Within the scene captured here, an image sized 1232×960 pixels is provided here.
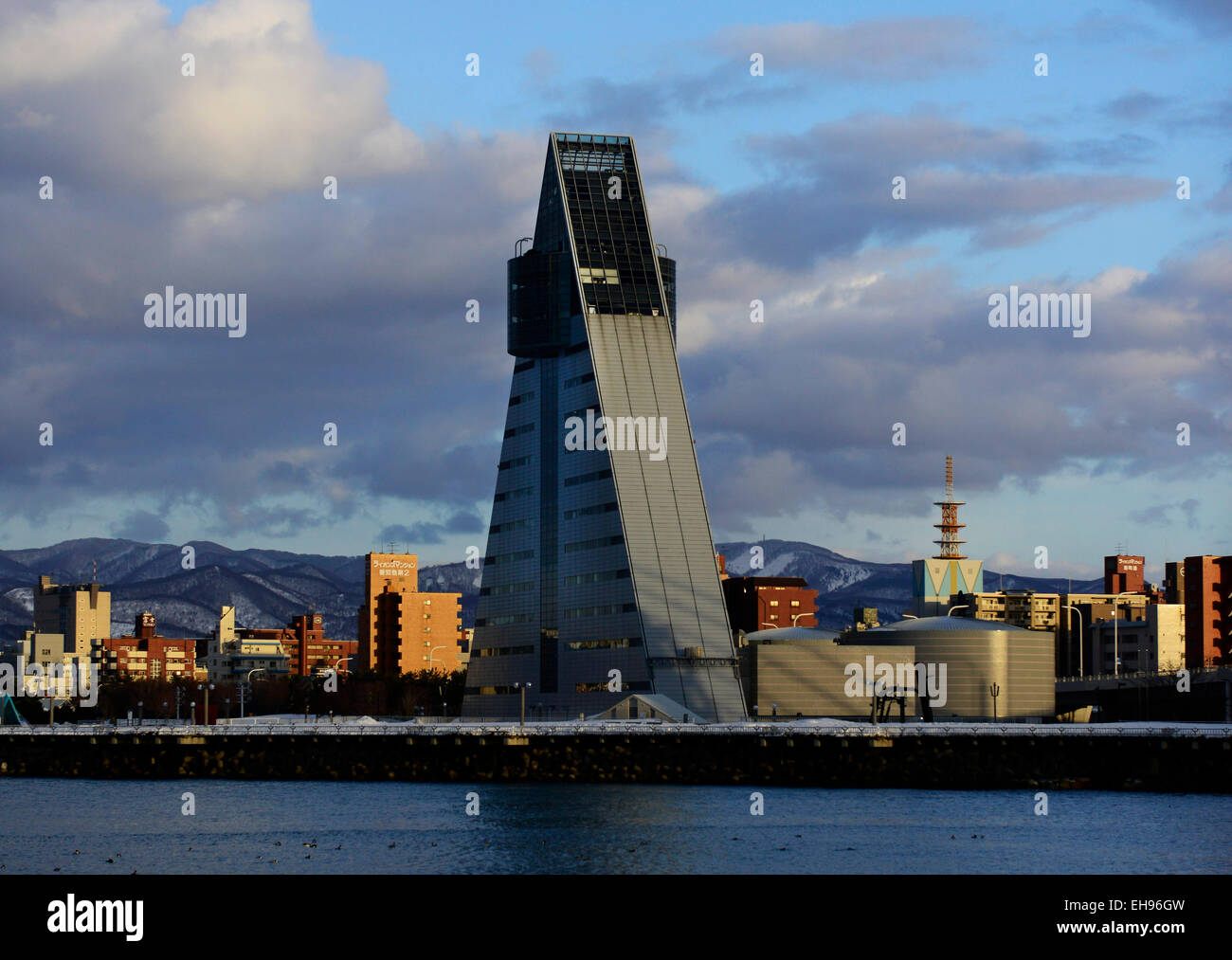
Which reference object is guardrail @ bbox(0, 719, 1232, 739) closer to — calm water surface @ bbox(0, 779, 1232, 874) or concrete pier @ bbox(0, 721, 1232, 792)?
concrete pier @ bbox(0, 721, 1232, 792)

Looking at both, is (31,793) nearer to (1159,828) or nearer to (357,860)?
(357,860)

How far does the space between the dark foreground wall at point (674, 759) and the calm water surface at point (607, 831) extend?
7.08 metres

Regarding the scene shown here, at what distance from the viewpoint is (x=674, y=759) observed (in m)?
144

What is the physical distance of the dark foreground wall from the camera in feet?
440

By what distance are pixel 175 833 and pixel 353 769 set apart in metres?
54.0

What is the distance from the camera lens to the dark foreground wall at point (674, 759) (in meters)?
134

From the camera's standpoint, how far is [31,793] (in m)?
129

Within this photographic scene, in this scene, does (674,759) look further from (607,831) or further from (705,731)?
(607,831)

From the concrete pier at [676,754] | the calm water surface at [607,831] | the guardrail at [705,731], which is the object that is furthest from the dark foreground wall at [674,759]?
the calm water surface at [607,831]

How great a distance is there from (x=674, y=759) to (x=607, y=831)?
154 feet

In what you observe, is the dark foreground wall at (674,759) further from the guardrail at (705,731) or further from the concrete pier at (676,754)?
the guardrail at (705,731)

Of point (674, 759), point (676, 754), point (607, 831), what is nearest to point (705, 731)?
point (676, 754)

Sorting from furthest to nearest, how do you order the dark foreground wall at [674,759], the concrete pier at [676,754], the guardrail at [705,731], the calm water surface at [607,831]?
the guardrail at [705,731]
the concrete pier at [676,754]
the dark foreground wall at [674,759]
the calm water surface at [607,831]
